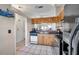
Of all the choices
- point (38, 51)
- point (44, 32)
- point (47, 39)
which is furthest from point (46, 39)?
point (38, 51)

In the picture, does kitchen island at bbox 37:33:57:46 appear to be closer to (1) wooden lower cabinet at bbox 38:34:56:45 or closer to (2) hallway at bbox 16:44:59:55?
(1) wooden lower cabinet at bbox 38:34:56:45

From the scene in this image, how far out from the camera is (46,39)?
2.44 metres

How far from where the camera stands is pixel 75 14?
1.45 meters

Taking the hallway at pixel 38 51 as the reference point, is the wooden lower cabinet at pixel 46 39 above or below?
above

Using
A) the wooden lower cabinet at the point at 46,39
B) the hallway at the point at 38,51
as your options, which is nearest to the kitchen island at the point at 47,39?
the wooden lower cabinet at the point at 46,39

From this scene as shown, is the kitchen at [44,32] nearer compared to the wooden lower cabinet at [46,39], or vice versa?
the kitchen at [44,32]

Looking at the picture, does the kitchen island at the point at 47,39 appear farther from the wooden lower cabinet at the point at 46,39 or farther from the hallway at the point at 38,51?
the hallway at the point at 38,51

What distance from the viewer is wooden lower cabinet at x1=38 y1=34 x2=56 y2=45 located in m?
2.32

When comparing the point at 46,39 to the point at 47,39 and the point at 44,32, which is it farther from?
the point at 44,32

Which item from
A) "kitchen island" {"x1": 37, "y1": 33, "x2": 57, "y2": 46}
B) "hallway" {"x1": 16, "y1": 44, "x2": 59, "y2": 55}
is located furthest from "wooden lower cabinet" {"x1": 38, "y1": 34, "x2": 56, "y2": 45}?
"hallway" {"x1": 16, "y1": 44, "x2": 59, "y2": 55}

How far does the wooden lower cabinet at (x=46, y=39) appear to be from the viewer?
7.60 ft
